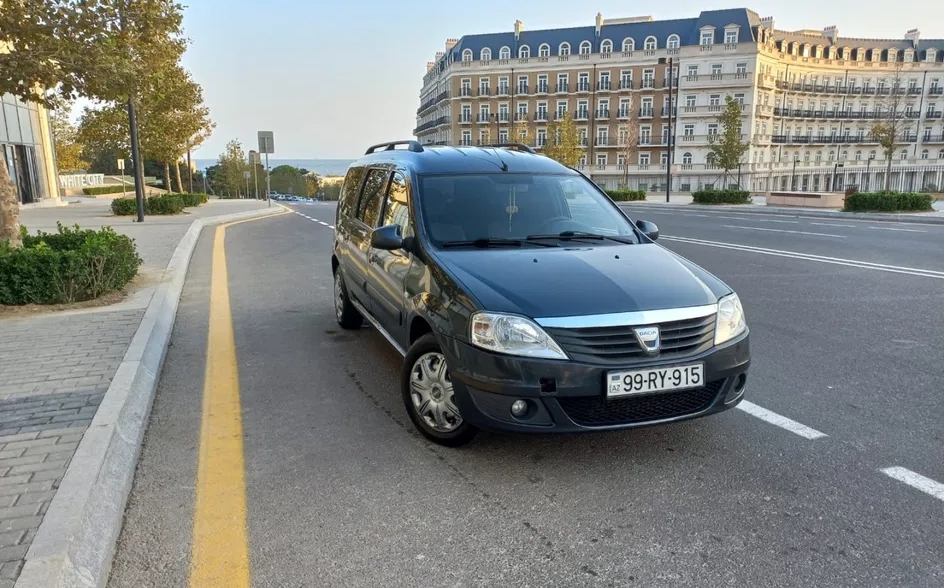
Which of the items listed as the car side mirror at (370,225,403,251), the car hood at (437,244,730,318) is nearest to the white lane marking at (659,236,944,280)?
the car hood at (437,244,730,318)

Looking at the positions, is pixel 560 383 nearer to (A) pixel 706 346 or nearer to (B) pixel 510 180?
(A) pixel 706 346

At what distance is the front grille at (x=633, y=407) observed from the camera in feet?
11.2

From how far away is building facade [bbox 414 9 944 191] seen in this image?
73.3 m

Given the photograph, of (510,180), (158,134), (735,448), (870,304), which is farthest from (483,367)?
(158,134)

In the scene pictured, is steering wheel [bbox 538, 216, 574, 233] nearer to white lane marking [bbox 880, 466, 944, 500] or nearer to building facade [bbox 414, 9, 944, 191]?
white lane marking [bbox 880, 466, 944, 500]

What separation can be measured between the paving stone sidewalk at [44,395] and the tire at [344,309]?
6.15ft

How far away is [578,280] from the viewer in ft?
12.3

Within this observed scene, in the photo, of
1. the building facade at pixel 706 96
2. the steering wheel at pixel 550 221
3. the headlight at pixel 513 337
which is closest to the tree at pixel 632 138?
the building facade at pixel 706 96

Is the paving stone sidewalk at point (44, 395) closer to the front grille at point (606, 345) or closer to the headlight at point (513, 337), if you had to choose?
the headlight at point (513, 337)

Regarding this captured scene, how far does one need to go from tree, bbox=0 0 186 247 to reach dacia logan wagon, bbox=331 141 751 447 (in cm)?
611

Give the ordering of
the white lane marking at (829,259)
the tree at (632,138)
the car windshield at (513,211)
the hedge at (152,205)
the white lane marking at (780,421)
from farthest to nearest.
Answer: the tree at (632,138) < the hedge at (152,205) < the white lane marking at (829,259) < the car windshield at (513,211) < the white lane marking at (780,421)

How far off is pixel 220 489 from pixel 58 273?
16.8 ft

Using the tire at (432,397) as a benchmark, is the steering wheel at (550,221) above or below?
above

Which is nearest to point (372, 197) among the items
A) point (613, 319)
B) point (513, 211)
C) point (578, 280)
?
point (513, 211)
